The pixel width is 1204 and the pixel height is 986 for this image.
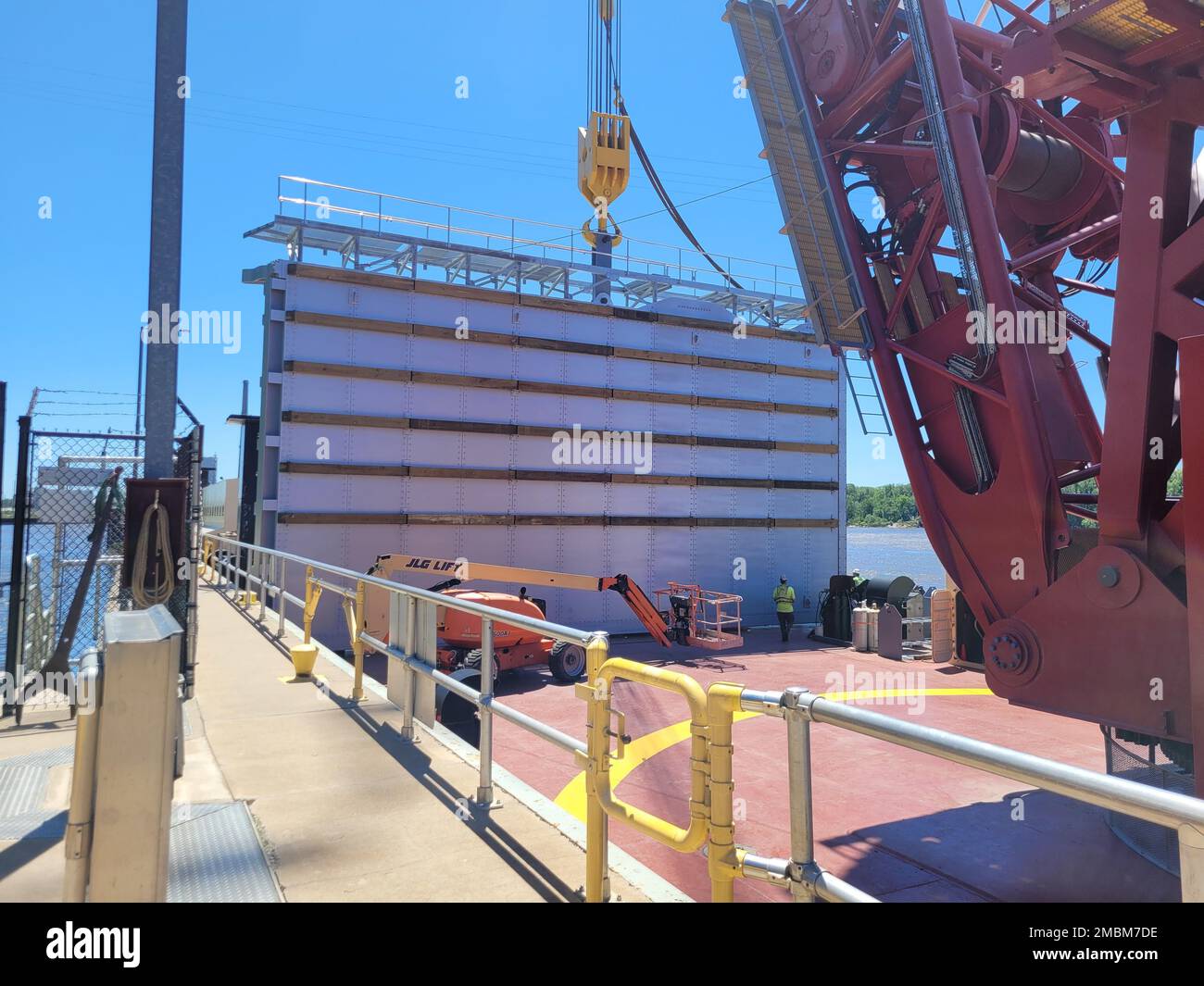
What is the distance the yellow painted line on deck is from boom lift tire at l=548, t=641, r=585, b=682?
284 centimetres

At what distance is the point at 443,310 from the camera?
14.8m

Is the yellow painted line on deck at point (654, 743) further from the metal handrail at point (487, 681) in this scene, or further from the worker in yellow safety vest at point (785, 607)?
the worker in yellow safety vest at point (785, 607)

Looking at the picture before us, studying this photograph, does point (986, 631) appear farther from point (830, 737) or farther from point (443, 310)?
point (443, 310)

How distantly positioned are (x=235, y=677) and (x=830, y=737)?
242 inches

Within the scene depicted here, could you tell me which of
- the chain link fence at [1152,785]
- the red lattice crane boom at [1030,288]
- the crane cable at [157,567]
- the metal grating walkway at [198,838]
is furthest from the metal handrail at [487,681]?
the chain link fence at [1152,785]

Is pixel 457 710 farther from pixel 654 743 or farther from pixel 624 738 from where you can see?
pixel 624 738

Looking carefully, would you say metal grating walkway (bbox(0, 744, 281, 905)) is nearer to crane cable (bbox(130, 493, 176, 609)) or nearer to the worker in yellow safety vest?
crane cable (bbox(130, 493, 176, 609))

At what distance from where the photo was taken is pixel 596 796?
11.0 feet

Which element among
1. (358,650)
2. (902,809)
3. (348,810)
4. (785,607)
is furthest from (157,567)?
(785,607)

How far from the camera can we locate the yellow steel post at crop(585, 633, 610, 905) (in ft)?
10.9

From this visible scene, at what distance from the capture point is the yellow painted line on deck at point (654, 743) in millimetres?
6535

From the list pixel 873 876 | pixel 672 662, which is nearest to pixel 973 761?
pixel 873 876

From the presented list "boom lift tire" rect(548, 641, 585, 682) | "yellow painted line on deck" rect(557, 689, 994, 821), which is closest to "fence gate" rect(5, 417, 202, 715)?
"yellow painted line on deck" rect(557, 689, 994, 821)

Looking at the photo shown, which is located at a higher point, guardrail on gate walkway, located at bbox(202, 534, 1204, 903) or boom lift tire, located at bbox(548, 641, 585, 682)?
guardrail on gate walkway, located at bbox(202, 534, 1204, 903)
